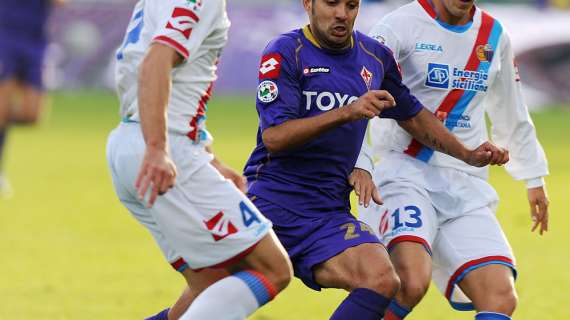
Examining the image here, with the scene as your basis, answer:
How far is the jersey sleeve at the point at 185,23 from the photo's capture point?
15.8 ft

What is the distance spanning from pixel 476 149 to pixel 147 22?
1.85 m

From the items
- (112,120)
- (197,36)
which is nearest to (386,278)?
(197,36)

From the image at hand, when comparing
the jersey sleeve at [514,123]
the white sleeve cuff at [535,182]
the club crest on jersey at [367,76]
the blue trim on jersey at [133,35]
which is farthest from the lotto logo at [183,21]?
the white sleeve cuff at [535,182]

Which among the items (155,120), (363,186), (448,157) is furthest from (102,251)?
(155,120)

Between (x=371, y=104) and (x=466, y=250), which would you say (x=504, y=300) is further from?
(x=371, y=104)

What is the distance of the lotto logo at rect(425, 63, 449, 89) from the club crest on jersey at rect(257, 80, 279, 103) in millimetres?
1081

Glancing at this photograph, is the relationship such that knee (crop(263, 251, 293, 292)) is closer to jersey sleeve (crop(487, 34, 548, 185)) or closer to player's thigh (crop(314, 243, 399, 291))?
player's thigh (crop(314, 243, 399, 291))

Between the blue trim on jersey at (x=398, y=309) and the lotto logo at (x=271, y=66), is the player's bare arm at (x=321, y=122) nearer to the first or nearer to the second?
the lotto logo at (x=271, y=66)

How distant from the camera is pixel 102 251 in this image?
973 centimetres

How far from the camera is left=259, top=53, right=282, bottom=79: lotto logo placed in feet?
18.5

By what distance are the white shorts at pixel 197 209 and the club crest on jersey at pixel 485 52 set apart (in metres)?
1.91

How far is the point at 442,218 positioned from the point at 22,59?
8.41 metres

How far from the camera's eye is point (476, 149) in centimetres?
600

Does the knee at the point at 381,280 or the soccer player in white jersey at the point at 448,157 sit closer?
the knee at the point at 381,280
